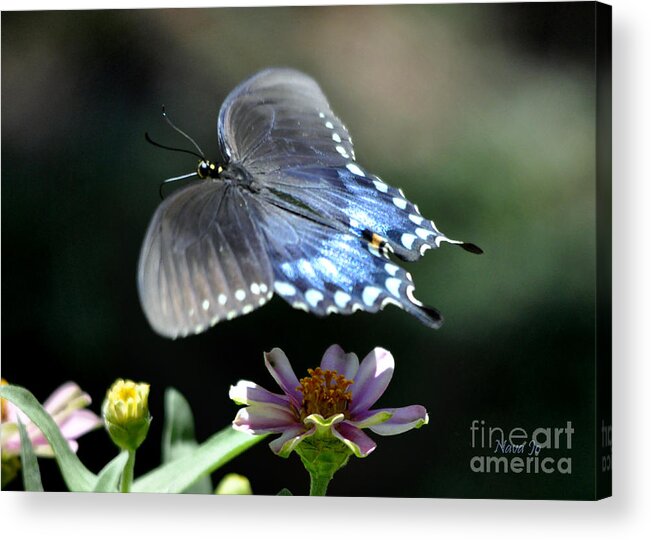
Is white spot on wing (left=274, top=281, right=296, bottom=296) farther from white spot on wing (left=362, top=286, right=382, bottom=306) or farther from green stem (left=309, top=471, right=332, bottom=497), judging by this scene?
green stem (left=309, top=471, right=332, bottom=497)

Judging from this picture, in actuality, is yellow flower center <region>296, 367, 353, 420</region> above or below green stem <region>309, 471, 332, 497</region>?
above

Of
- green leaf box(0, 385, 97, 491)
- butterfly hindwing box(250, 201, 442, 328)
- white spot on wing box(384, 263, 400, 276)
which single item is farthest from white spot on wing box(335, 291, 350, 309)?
green leaf box(0, 385, 97, 491)

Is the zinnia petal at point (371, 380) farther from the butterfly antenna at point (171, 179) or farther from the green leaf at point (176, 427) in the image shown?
the butterfly antenna at point (171, 179)

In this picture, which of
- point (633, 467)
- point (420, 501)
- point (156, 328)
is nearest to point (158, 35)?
point (156, 328)

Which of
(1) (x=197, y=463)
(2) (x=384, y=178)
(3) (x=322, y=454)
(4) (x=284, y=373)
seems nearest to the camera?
(3) (x=322, y=454)

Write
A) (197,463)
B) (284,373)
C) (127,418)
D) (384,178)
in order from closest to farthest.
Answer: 1. (127,418)
2. (284,373)
3. (197,463)
4. (384,178)

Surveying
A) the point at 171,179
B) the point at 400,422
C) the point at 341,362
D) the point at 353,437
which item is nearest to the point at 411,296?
the point at 341,362

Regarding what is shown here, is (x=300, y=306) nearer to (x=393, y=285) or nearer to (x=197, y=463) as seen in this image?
(x=393, y=285)
